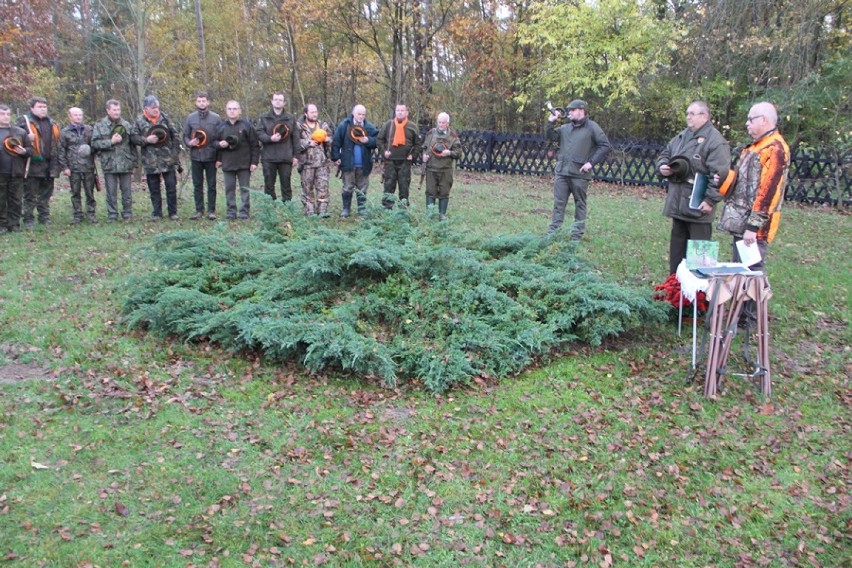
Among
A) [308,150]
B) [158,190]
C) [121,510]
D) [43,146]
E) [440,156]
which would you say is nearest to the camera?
[121,510]

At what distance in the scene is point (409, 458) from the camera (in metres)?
3.97

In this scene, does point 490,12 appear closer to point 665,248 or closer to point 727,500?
point 665,248

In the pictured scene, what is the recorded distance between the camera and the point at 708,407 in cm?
460

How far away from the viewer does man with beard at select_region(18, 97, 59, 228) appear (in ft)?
28.4

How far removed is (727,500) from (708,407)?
1070 mm

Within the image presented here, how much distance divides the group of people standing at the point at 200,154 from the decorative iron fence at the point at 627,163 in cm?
824

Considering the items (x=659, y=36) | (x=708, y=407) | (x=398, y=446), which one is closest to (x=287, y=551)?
(x=398, y=446)

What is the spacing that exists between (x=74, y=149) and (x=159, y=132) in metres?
1.13

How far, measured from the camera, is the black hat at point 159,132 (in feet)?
30.0

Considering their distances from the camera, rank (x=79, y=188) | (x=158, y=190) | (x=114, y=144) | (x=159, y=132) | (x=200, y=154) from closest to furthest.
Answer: (x=114, y=144)
(x=159, y=132)
(x=79, y=188)
(x=200, y=154)
(x=158, y=190)

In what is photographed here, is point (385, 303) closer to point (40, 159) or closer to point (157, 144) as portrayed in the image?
point (157, 144)

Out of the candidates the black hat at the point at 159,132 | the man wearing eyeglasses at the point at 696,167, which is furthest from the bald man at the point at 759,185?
the black hat at the point at 159,132

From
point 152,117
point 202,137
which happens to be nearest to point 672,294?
point 202,137

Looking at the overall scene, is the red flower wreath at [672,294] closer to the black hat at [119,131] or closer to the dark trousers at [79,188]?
the black hat at [119,131]
